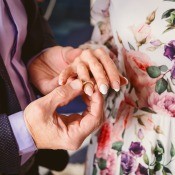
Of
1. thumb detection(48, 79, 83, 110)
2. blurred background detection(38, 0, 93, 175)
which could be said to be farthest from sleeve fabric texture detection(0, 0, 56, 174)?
blurred background detection(38, 0, 93, 175)

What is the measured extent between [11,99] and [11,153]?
15 cm

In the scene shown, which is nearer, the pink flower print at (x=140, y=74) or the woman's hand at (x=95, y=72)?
the woman's hand at (x=95, y=72)

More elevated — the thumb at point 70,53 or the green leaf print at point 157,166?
the thumb at point 70,53

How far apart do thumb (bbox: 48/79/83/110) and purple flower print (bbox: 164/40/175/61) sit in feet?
0.75

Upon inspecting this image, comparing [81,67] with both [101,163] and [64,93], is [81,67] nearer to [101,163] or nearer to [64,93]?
[64,93]

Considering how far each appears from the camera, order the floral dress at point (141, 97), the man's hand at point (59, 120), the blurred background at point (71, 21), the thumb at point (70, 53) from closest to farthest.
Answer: the man's hand at point (59, 120) < the floral dress at point (141, 97) < the thumb at point (70, 53) < the blurred background at point (71, 21)

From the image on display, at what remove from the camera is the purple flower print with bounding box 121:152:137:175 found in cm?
84

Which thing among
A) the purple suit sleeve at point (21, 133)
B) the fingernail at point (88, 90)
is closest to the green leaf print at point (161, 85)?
the fingernail at point (88, 90)

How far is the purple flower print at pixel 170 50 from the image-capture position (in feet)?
2.41

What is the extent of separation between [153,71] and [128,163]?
261mm

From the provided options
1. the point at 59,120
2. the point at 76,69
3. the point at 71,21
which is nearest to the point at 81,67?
the point at 76,69

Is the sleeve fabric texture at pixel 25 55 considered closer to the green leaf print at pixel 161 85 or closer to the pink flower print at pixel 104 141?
the pink flower print at pixel 104 141

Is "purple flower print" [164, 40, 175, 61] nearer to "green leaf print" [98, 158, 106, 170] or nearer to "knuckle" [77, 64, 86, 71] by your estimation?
"knuckle" [77, 64, 86, 71]

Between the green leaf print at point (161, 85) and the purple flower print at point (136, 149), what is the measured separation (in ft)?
0.51
